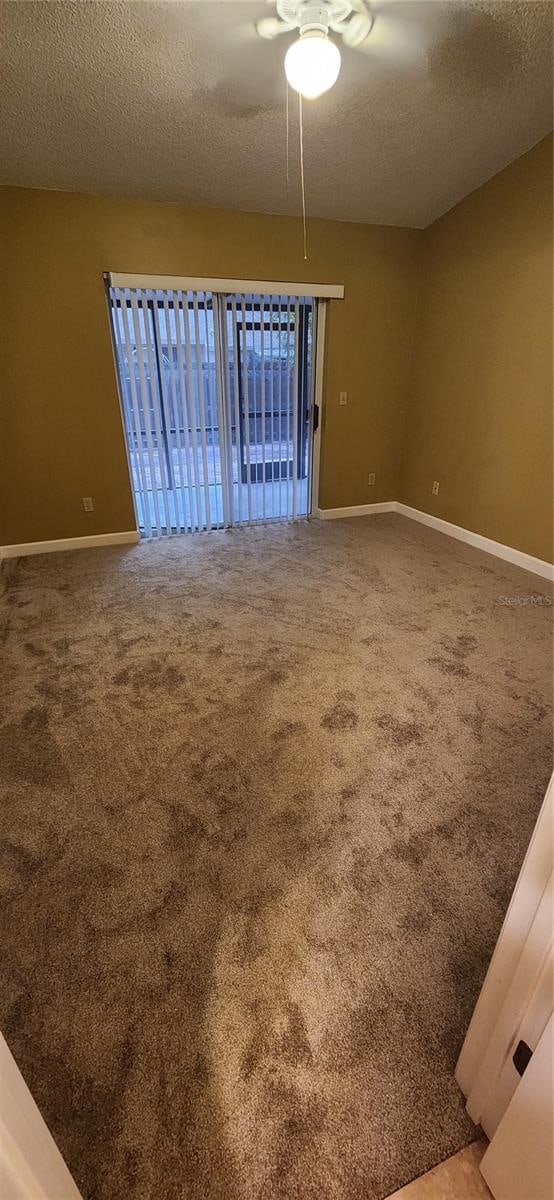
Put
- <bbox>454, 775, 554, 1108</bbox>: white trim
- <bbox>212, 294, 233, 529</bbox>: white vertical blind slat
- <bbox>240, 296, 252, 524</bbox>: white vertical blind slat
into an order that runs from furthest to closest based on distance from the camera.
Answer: <bbox>240, 296, 252, 524</bbox>: white vertical blind slat, <bbox>212, 294, 233, 529</bbox>: white vertical blind slat, <bbox>454, 775, 554, 1108</bbox>: white trim

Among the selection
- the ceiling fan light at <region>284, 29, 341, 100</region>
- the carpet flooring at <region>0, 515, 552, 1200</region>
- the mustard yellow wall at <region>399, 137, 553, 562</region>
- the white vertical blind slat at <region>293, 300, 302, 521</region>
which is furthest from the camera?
the white vertical blind slat at <region>293, 300, 302, 521</region>

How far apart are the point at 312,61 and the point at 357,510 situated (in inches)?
126

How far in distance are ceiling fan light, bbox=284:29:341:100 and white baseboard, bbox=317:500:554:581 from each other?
2.91 m

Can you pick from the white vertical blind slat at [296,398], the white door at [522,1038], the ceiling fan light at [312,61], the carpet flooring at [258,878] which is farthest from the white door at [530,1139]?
the white vertical blind slat at [296,398]

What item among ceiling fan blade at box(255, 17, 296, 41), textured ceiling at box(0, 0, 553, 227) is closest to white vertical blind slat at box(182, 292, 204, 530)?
textured ceiling at box(0, 0, 553, 227)

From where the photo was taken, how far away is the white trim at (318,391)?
4051 millimetres

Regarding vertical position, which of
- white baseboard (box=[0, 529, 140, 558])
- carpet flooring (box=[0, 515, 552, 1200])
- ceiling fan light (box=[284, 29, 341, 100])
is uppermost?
ceiling fan light (box=[284, 29, 341, 100])

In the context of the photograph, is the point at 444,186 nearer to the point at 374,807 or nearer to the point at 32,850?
the point at 374,807

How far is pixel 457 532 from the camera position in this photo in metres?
4.20

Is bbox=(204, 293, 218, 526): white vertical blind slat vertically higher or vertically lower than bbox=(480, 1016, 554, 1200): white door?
higher

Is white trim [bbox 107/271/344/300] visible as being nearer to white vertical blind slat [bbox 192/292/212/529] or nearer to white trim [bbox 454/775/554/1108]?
white vertical blind slat [bbox 192/292/212/529]

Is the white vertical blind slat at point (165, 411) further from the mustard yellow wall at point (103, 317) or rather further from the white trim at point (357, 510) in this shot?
the white trim at point (357, 510)

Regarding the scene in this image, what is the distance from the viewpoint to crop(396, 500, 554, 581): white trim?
3.49m

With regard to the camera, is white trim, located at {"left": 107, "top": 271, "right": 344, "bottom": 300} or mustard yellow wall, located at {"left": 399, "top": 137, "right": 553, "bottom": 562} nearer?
mustard yellow wall, located at {"left": 399, "top": 137, "right": 553, "bottom": 562}
